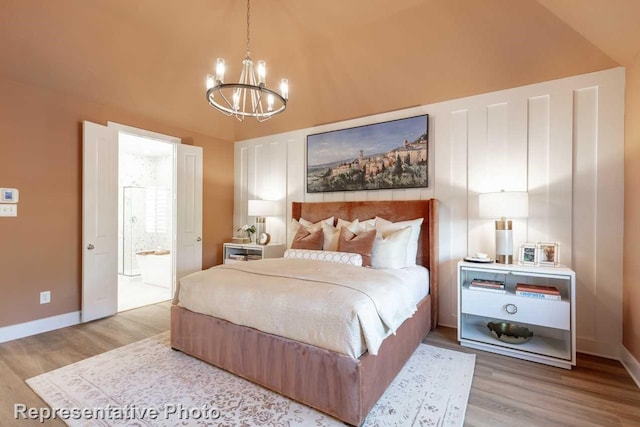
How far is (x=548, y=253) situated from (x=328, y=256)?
214cm

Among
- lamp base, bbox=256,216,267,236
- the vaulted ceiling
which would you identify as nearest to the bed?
lamp base, bbox=256,216,267,236

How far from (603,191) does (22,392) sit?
4.97 m

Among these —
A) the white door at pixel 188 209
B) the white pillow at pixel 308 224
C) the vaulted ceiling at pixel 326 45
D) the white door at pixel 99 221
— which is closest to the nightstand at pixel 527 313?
the white pillow at pixel 308 224

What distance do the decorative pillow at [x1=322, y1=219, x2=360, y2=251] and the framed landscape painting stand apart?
68cm

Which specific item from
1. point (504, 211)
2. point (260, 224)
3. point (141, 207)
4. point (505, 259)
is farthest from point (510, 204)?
point (141, 207)

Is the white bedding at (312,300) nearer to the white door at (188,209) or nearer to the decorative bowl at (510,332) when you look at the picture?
the decorative bowl at (510,332)

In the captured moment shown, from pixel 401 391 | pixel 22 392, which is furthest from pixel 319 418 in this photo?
pixel 22 392

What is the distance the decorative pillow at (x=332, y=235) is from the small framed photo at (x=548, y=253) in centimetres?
183

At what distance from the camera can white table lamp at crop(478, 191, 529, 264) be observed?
106 inches

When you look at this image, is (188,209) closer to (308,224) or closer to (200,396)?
(308,224)

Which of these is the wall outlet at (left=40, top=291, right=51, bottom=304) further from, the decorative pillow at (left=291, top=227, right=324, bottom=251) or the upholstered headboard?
the upholstered headboard

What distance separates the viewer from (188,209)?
458 cm

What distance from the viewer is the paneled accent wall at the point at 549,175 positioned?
8.67ft

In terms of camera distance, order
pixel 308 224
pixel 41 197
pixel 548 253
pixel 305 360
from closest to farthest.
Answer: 1. pixel 305 360
2. pixel 548 253
3. pixel 41 197
4. pixel 308 224
